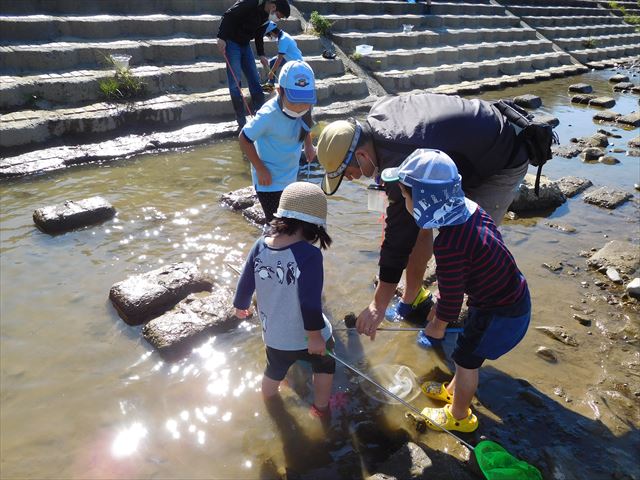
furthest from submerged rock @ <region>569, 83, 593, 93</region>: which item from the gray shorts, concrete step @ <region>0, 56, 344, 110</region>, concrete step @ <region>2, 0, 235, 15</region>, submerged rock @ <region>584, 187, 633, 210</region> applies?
the gray shorts

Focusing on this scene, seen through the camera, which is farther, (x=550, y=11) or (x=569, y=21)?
(x=569, y=21)

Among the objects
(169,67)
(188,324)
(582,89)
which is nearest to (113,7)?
(169,67)

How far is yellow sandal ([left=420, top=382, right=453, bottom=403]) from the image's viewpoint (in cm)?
268

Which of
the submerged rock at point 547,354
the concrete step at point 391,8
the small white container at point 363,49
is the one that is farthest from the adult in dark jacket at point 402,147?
the concrete step at point 391,8

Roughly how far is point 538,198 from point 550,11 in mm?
15456

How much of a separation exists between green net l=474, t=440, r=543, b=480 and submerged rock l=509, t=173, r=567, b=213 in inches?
139

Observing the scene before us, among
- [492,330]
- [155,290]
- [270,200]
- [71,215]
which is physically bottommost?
[155,290]

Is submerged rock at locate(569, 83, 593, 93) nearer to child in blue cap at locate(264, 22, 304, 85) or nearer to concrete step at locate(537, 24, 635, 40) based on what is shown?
concrete step at locate(537, 24, 635, 40)

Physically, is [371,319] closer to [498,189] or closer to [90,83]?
[498,189]

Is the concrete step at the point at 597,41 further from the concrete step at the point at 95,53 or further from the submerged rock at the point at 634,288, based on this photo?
the submerged rock at the point at 634,288

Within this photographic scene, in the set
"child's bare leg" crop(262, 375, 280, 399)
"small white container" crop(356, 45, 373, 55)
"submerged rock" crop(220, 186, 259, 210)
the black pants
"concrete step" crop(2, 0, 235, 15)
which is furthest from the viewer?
"small white container" crop(356, 45, 373, 55)

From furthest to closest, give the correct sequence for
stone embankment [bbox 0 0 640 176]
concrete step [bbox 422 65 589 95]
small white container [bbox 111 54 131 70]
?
concrete step [bbox 422 65 589 95], small white container [bbox 111 54 131 70], stone embankment [bbox 0 0 640 176]

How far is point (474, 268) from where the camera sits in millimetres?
2088

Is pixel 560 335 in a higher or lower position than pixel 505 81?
lower
